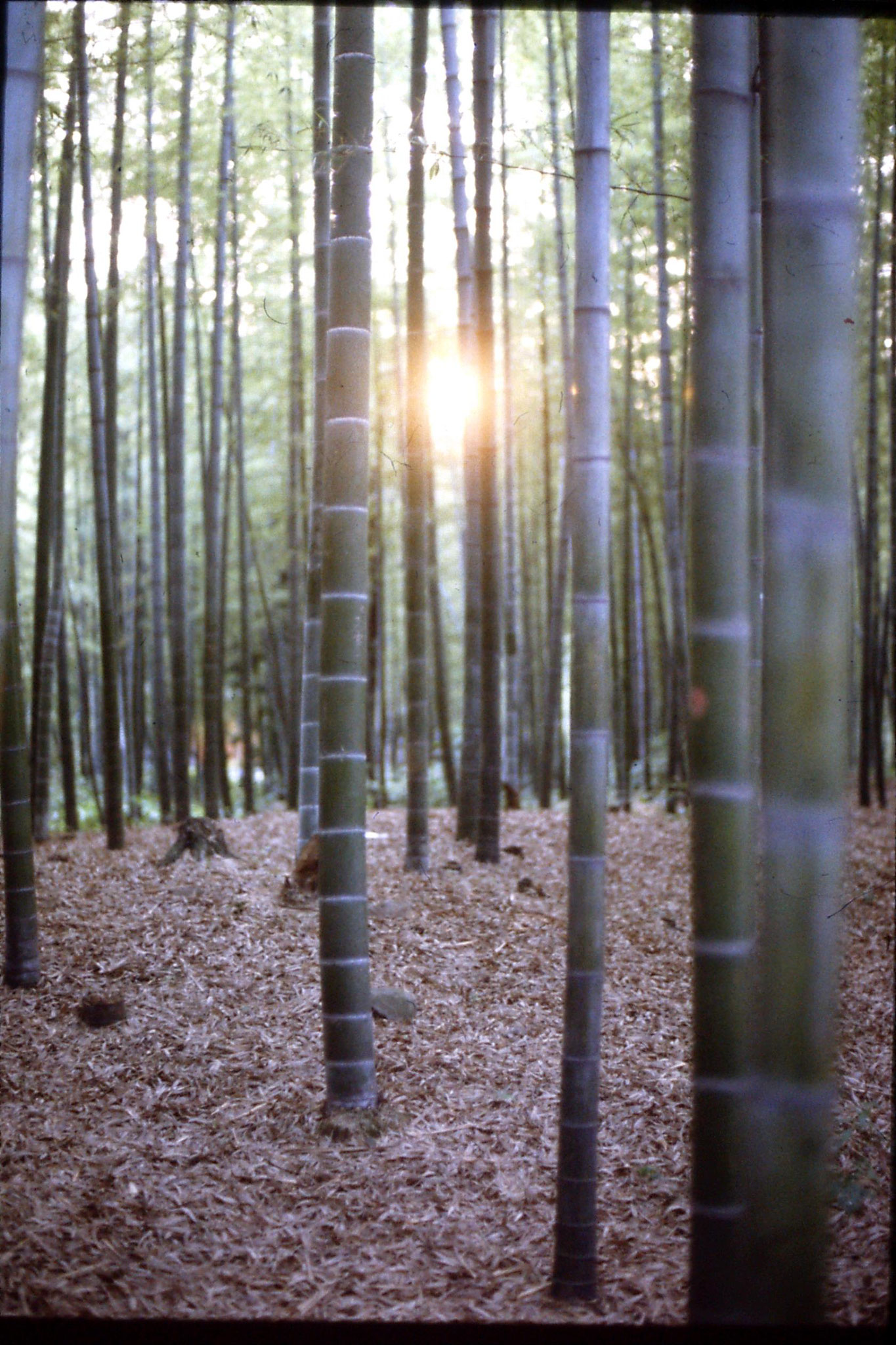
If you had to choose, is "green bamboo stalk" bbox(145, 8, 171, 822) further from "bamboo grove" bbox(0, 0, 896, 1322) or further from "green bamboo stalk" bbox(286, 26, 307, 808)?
"green bamboo stalk" bbox(286, 26, 307, 808)

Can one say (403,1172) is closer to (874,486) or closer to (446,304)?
(874,486)

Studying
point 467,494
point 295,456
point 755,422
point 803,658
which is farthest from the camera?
point 295,456

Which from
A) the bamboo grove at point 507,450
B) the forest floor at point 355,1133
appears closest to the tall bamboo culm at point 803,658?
the bamboo grove at point 507,450

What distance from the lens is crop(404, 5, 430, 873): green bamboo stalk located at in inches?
189

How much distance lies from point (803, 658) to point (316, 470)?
3378mm

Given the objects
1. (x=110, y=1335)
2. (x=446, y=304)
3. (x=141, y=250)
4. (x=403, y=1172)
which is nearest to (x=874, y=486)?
(x=446, y=304)

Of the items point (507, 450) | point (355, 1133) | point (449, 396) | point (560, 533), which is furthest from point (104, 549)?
point (355, 1133)

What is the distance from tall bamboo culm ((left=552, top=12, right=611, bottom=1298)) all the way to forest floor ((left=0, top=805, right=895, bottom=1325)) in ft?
0.80

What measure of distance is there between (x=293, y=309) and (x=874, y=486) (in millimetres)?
3846

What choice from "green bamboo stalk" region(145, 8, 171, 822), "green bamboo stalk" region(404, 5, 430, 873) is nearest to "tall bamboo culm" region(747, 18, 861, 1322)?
"green bamboo stalk" region(404, 5, 430, 873)

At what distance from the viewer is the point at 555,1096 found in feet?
10.5

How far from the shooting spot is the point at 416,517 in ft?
16.8

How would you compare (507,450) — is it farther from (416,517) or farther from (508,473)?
(416,517)

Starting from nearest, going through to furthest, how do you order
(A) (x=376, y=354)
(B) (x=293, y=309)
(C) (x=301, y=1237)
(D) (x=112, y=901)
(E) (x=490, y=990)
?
(C) (x=301, y=1237)
(E) (x=490, y=990)
(D) (x=112, y=901)
(B) (x=293, y=309)
(A) (x=376, y=354)
